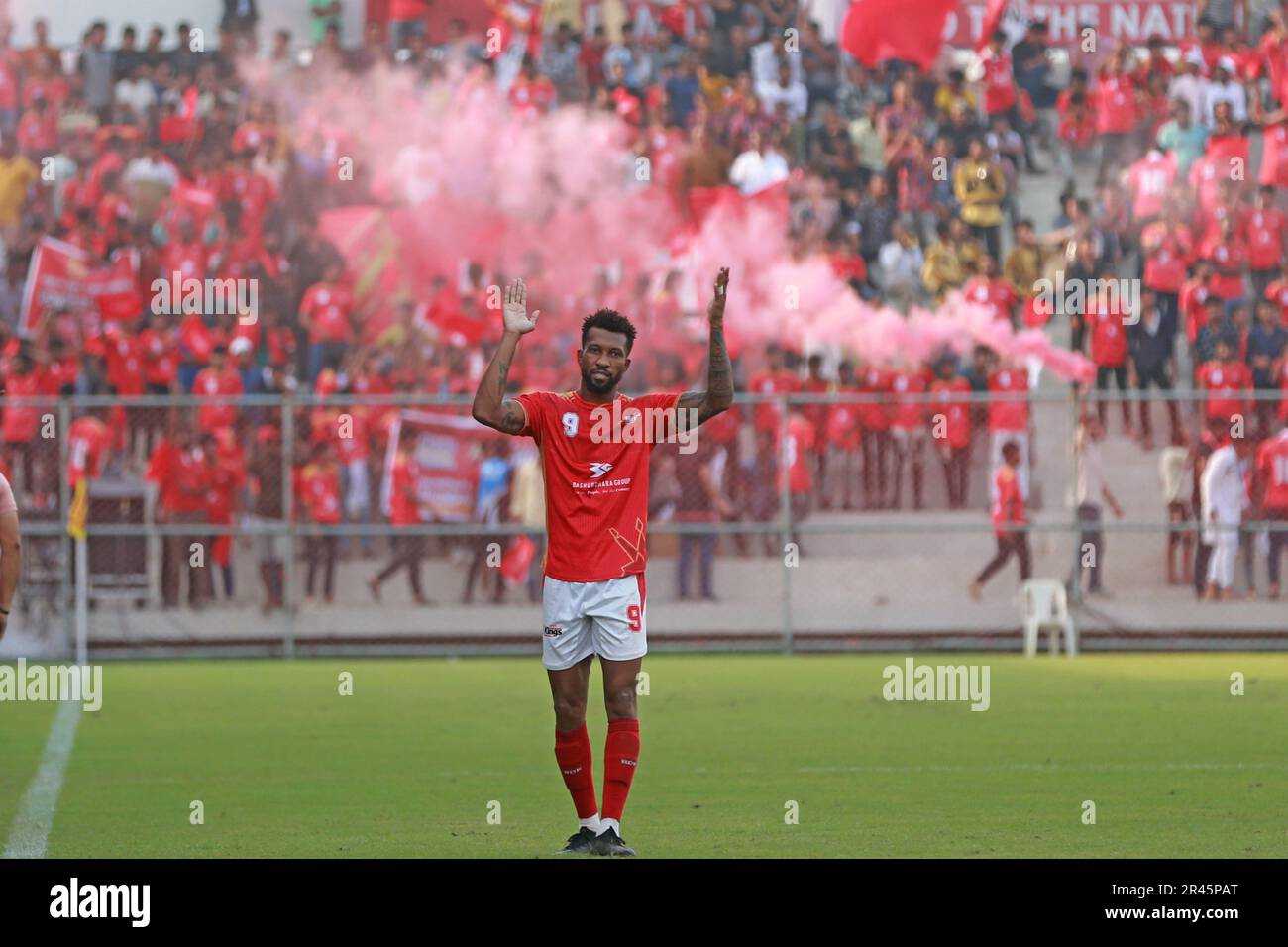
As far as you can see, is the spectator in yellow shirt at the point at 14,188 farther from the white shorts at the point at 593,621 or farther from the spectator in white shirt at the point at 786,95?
the white shorts at the point at 593,621

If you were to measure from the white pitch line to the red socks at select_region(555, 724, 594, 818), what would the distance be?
2.14 meters

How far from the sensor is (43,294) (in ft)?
83.2

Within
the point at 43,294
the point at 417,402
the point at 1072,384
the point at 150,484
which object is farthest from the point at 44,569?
the point at 1072,384

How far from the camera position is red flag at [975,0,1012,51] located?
2950cm

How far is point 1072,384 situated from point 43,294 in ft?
37.8

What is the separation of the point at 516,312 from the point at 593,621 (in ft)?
4.06

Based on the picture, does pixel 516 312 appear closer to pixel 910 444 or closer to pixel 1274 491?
pixel 910 444

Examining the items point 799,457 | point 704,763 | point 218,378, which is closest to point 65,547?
point 218,378

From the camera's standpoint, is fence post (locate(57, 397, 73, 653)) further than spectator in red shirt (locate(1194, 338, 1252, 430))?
No

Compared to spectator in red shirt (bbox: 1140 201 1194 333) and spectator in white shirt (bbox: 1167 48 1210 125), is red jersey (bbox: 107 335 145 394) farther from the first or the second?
spectator in white shirt (bbox: 1167 48 1210 125)

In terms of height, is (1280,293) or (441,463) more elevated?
(1280,293)

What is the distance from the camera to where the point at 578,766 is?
8.83m

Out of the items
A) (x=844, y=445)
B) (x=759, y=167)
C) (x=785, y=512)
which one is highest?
(x=759, y=167)

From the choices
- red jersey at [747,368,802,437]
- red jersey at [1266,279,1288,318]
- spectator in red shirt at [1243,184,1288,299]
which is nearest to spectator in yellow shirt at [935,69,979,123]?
spectator in red shirt at [1243,184,1288,299]
